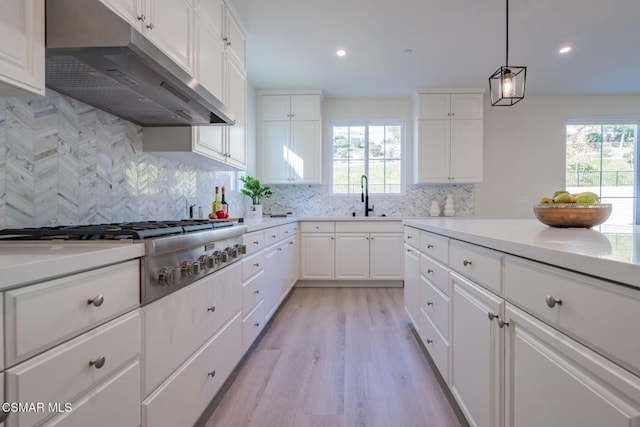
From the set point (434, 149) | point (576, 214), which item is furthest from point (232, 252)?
point (434, 149)

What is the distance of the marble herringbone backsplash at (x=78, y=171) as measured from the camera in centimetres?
124

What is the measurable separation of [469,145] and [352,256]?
2.15 m

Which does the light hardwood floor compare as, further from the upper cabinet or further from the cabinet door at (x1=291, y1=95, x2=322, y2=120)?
the cabinet door at (x1=291, y1=95, x2=322, y2=120)

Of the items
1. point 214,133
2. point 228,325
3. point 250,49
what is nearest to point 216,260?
point 228,325

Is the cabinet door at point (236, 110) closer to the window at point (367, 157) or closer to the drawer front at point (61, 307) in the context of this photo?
the drawer front at point (61, 307)

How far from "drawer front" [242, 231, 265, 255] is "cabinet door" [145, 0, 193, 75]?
106 cm

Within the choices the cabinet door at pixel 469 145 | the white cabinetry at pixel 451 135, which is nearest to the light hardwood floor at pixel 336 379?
the white cabinetry at pixel 451 135

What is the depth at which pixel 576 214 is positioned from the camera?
133cm

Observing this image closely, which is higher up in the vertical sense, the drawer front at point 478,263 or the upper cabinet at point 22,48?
the upper cabinet at point 22,48

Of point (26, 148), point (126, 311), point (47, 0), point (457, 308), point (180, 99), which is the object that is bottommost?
point (457, 308)

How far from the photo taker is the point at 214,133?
2.28 metres

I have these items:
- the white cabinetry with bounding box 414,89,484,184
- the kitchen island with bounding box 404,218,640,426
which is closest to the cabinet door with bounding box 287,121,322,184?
the white cabinetry with bounding box 414,89,484,184

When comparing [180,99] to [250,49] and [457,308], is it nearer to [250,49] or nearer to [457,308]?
[457,308]

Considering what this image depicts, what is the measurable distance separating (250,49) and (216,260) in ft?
8.45
